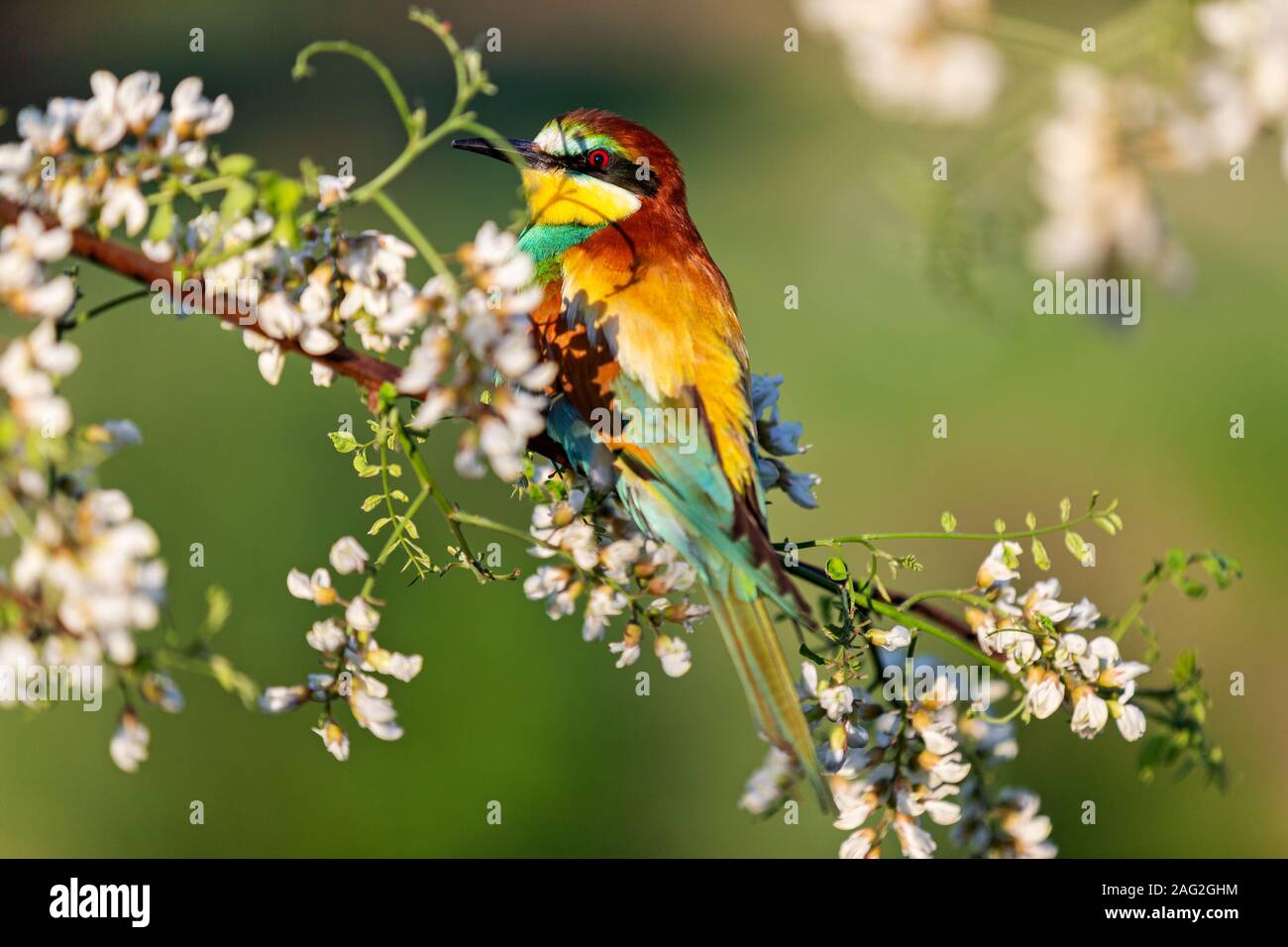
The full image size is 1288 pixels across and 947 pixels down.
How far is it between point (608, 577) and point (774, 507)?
102 inches

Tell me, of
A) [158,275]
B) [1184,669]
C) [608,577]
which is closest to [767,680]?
[608,577]

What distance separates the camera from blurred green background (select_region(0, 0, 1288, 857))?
2988mm

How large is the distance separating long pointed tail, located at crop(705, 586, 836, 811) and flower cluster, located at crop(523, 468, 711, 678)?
0.54ft

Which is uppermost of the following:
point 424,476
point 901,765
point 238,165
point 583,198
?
point 583,198

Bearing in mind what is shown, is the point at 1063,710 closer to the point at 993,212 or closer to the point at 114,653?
the point at 993,212

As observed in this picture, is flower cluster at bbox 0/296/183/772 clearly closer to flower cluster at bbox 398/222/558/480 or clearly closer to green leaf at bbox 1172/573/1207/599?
flower cluster at bbox 398/222/558/480

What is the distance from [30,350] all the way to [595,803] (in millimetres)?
2473

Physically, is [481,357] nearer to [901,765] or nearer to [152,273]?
[152,273]

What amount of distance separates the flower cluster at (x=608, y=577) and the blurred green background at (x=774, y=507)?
0.46 m

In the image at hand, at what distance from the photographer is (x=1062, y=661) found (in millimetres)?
1268

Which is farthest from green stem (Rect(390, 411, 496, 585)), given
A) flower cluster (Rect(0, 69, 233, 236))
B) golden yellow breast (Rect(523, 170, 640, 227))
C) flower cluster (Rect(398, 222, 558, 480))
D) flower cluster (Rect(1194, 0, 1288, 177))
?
golden yellow breast (Rect(523, 170, 640, 227))

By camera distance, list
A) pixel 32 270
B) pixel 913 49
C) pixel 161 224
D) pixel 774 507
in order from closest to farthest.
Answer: pixel 913 49, pixel 32 270, pixel 161 224, pixel 774 507

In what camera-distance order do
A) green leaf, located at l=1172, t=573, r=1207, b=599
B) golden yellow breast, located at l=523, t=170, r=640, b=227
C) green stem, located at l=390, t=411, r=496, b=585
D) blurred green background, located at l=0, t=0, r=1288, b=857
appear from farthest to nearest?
1. blurred green background, located at l=0, t=0, r=1288, b=857
2. golden yellow breast, located at l=523, t=170, r=640, b=227
3. green leaf, located at l=1172, t=573, r=1207, b=599
4. green stem, located at l=390, t=411, r=496, b=585

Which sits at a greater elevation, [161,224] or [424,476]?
[161,224]
